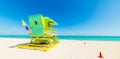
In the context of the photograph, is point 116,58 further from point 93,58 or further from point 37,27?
point 37,27

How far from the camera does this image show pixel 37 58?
5.95 m

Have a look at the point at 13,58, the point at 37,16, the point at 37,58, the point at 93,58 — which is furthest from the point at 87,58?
the point at 37,16

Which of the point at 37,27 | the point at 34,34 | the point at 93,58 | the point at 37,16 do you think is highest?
the point at 37,16

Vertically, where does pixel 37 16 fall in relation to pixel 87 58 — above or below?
above

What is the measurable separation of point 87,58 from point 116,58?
1697 millimetres

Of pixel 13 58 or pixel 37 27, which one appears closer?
pixel 13 58

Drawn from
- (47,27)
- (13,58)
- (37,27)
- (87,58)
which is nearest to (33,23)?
(37,27)

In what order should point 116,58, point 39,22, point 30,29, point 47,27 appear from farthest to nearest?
point 47,27 → point 30,29 → point 39,22 → point 116,58

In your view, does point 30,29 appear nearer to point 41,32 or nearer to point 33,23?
point 33,23

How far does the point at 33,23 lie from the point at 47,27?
2.33 m

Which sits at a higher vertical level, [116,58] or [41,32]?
[41,32]

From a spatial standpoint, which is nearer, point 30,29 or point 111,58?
point 111,58

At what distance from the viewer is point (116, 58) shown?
5812 mm

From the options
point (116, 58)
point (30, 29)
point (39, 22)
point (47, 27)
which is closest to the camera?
point (116, 58)
